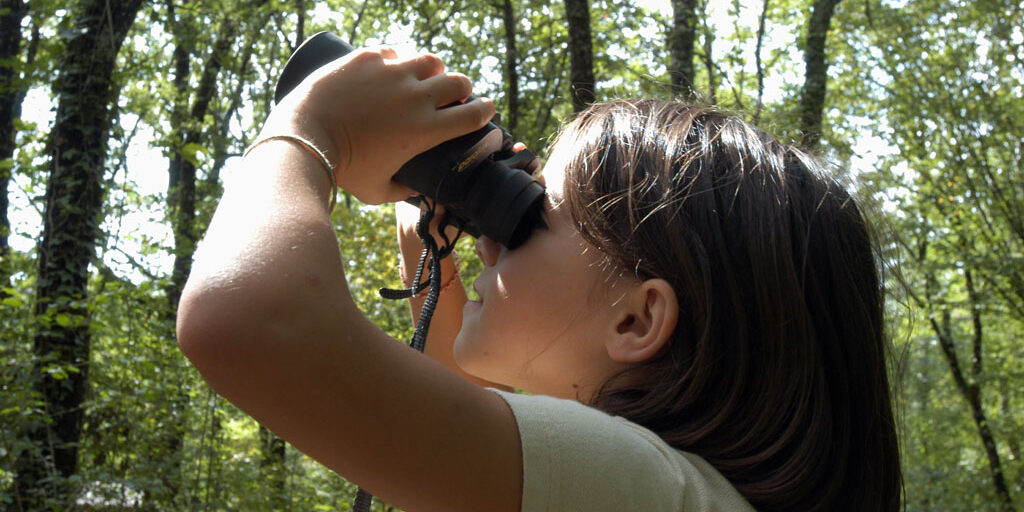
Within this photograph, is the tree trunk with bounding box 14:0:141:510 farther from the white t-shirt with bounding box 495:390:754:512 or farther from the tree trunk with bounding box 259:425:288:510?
the white t-shirt with bounding box 495:390:754:512

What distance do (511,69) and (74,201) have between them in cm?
313

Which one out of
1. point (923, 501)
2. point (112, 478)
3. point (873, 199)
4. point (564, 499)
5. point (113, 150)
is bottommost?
point (923, 501)

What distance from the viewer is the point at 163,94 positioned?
7441 millimetres

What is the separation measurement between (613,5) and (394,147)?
19.1 feet

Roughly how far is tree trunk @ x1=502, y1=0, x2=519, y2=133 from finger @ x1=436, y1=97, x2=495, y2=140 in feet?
16.5

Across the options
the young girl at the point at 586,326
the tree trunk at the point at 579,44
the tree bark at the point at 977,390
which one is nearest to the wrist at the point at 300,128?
the young girl at the point at 586,326

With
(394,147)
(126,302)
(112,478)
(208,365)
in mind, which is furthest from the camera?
(126,302)

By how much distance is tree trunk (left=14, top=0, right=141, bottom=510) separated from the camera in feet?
12.7

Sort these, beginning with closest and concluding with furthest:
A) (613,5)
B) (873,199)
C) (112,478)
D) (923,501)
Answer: (873,199) < (112,478) < (613,5) < (923,501)

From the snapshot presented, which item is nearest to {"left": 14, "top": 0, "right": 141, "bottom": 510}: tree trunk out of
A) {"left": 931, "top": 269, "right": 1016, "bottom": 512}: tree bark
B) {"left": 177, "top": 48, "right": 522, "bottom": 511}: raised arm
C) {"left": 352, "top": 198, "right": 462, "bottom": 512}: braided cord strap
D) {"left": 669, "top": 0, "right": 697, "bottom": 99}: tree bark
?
{"left": 669, "top": 0, "right": 697, "bottom": 99}: tree bark

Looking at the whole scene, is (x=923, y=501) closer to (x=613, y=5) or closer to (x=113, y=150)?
(x=613, y=5)

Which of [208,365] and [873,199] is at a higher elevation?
[873,199]

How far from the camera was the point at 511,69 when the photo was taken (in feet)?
19.9

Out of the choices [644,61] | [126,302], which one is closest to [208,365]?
[126,302]
